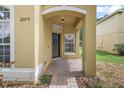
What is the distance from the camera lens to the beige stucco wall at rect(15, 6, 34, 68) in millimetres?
6719

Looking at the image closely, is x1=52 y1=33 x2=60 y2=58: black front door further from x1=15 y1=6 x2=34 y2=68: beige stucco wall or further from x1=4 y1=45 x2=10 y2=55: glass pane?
x1=15 y1=6 x2=34 y2=68: beige stucco wall

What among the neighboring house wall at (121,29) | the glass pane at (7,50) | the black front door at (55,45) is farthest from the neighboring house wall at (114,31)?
the glass pane at (7,50)

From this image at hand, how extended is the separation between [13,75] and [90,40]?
411cm

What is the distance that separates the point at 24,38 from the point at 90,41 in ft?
11.4

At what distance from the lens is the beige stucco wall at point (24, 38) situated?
6719mm

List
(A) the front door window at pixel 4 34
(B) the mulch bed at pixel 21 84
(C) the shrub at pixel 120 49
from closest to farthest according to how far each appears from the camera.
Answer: (B) the mulch bed at pixel 21 84, (A) the front door window at pixel 4 34, (C) the shrub at pixel 120 49

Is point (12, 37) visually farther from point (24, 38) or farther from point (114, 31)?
point (114, 31)

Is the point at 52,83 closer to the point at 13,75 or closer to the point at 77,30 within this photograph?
the point at 13,75

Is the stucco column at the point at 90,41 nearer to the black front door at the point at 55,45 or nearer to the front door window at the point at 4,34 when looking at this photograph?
the front door window at the point at 4,34

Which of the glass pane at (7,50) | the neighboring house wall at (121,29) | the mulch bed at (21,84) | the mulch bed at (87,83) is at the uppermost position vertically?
the neighboring house wall at (121,29)

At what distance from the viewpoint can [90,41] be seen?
859 cm

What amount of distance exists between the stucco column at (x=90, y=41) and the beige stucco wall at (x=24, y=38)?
3.06 meters
